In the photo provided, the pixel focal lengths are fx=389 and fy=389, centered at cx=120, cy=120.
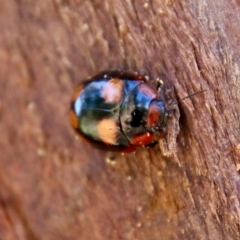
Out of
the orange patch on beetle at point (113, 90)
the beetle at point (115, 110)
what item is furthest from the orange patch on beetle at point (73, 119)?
the orange patch on beetle at point (113, 90)

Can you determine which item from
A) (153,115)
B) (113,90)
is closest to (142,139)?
Result: (153,115)

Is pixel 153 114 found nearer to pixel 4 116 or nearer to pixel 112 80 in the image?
pixel 112 80

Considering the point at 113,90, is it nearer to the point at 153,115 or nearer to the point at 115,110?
the point at 115,110

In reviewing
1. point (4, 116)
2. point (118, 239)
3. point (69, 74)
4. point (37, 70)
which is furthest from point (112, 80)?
point (118, 239)

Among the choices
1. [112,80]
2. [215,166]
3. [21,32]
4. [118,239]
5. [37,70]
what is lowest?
[118,239]

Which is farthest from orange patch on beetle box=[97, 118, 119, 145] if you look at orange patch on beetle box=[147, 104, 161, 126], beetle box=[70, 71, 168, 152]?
orange patch on beetle box=[147, 104, 161, 126]

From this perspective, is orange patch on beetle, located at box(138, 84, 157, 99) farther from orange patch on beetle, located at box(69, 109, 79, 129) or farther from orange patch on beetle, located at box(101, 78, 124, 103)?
orange patch on beetle, located at box(69, 109, 79, 129)
